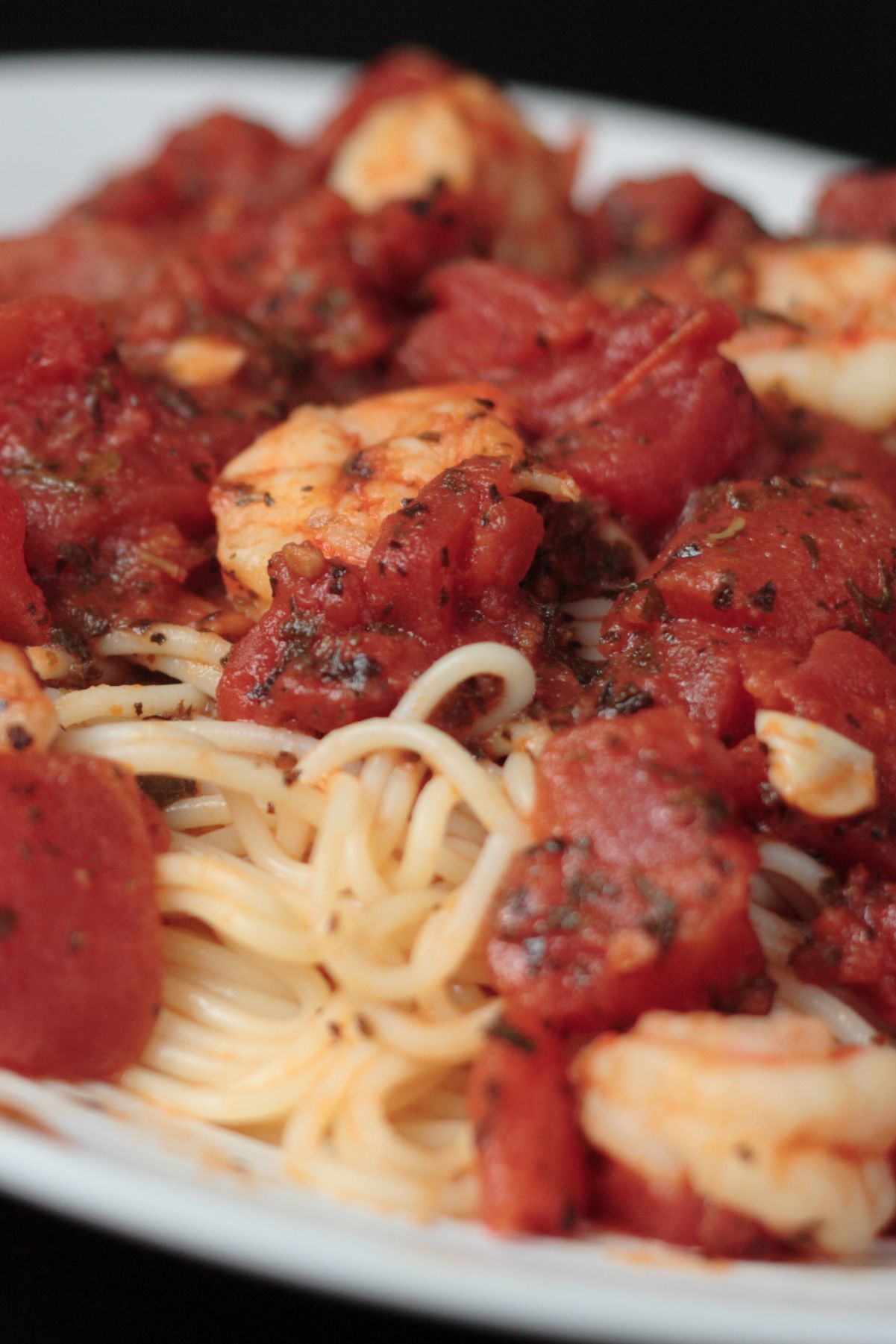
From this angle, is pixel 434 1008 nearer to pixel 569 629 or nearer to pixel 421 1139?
pixel 421 1139

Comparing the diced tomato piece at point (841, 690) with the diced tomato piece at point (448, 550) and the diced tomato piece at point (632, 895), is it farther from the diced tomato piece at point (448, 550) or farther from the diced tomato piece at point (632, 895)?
the diced tomato piece at point (448, 550)

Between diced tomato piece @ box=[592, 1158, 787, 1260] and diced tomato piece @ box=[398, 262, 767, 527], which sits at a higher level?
diced tomato piece @ box=[398, 262, 767, 527]

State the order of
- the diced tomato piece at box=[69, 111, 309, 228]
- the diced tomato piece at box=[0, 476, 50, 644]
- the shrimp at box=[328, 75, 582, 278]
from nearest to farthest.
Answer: the diced tomato piece at box=[0, 476, 50, 644] → the shrimp at box=[328, 75, 582, 278] → the diced tomato piece at box=[69, 111, 309, 228]

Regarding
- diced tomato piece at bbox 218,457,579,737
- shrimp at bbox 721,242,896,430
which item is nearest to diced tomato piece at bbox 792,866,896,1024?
diced tomato piece at bbox 218,457,579,737

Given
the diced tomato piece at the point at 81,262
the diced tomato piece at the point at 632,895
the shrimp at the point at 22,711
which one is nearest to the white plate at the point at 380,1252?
the diced tomato piece at the point at 632,895

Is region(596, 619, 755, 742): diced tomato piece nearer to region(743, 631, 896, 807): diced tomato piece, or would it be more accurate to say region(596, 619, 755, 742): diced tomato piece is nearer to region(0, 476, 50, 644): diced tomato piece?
region(743, 631, 896, 807): diced tomato piece

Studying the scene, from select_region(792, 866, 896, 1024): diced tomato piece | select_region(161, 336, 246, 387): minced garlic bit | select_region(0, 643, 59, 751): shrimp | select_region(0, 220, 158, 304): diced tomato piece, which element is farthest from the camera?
select_region(0, 220, 158, 304): diced tomato piece
